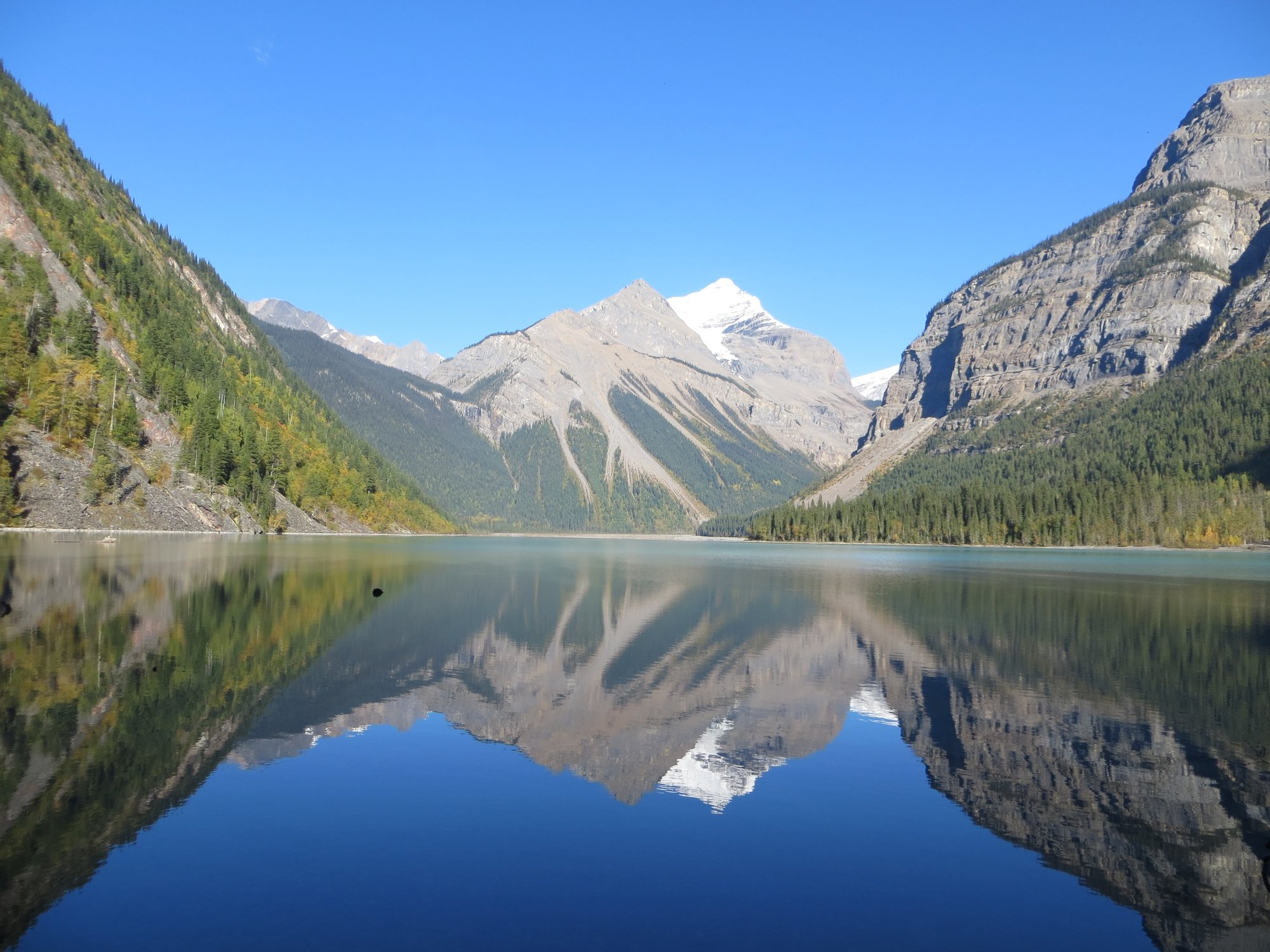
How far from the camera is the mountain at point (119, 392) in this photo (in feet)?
312

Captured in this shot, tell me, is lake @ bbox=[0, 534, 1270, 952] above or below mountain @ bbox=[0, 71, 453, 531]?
below

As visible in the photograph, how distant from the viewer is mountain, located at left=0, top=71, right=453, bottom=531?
9512cm

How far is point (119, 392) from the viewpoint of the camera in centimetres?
11344

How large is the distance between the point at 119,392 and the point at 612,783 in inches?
4634

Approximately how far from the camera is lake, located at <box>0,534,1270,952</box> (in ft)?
40.9

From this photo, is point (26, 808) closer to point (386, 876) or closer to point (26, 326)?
point (386, 876)

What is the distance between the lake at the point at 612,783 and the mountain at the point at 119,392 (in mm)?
66188

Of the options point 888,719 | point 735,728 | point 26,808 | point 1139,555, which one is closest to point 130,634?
point 26,808

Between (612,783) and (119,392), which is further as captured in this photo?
(119,392)

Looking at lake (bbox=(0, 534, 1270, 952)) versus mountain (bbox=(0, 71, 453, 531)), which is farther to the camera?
mountain (bbox=(0, 71, 453, 531))

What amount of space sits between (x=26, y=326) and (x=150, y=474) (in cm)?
2206

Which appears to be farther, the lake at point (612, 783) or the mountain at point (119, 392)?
the mountain at point (119, 392)

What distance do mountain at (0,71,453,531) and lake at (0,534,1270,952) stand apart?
6619 cm

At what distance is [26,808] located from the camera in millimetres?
14461
